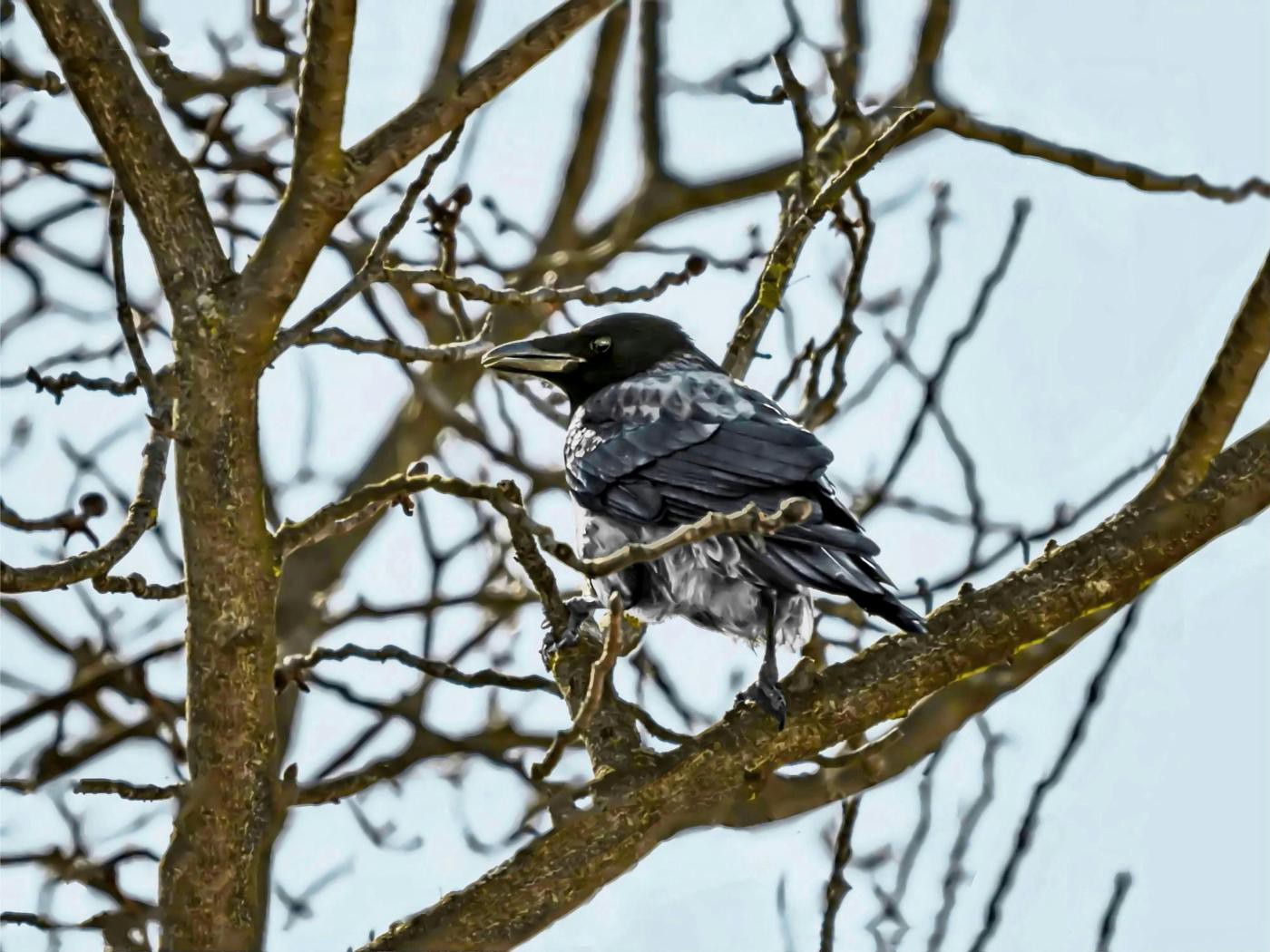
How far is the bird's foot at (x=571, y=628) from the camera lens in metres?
4.55

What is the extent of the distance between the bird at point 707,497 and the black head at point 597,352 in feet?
0.04

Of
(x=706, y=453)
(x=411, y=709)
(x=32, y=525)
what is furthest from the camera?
(x=411, y=709)

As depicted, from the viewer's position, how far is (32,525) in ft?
14.4

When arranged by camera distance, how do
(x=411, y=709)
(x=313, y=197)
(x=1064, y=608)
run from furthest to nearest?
(x=411, y=709) → (x=1064, y=608) → (x=313, y=197)

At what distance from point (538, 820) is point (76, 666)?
2.23 meters

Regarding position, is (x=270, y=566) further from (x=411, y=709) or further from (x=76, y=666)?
(x=76, y=666)

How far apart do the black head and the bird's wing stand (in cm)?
17

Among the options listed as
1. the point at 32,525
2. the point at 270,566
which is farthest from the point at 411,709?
the point at 270,566

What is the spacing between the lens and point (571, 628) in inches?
180

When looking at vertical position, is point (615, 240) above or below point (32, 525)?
above

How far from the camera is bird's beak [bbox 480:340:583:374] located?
6059mm

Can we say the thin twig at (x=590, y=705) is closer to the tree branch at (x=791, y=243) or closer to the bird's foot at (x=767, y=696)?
the bird's foot at (x=767, y=696)

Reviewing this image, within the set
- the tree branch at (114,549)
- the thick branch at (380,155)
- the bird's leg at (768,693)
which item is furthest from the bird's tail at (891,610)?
the tree branch at (114,549)

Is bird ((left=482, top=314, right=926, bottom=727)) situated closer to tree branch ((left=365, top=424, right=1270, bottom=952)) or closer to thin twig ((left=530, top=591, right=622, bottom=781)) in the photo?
tree branch ((left=365, top=424, right=1270, bottom=952))
